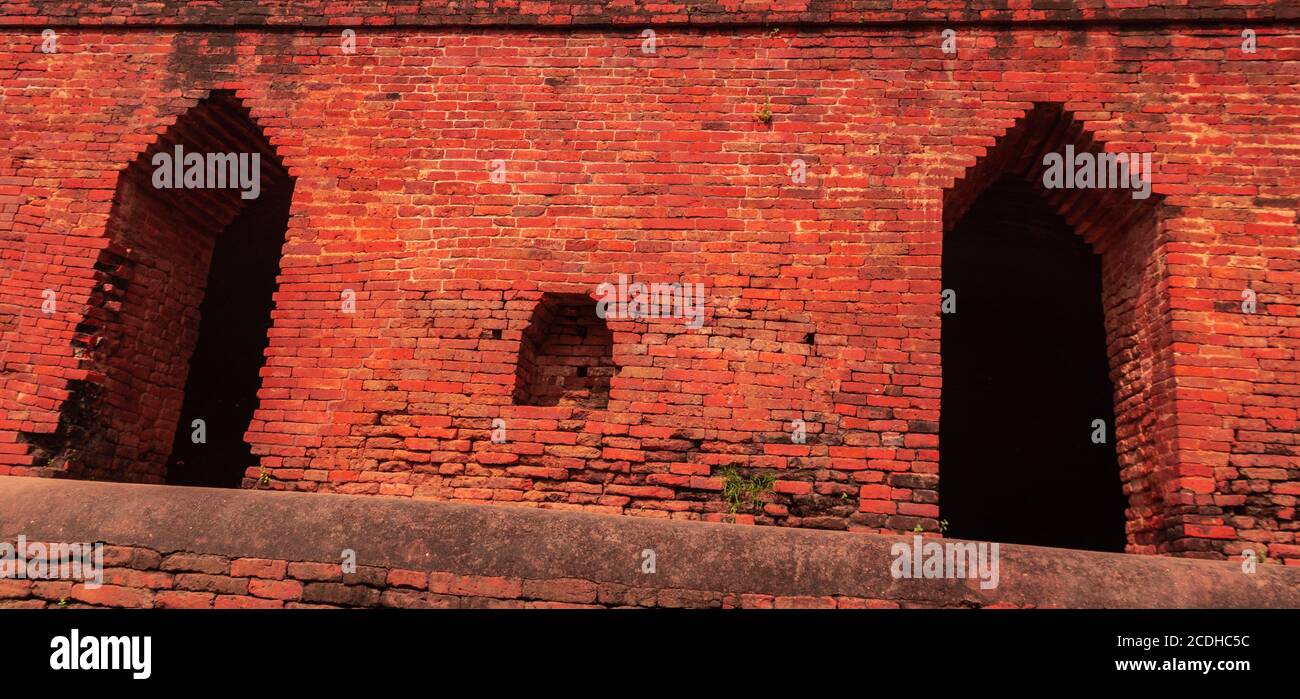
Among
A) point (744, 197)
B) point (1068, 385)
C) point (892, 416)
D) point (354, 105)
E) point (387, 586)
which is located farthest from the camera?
point (1068, 385)

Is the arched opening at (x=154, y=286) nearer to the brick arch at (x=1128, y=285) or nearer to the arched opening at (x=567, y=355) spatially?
the arched opening at (x=567, y=355)

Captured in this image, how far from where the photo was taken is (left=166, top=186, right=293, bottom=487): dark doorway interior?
9172 millimetres

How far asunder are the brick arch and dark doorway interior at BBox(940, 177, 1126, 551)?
2.35 meters

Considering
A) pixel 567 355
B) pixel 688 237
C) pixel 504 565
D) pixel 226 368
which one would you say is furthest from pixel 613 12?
pixel 226 368

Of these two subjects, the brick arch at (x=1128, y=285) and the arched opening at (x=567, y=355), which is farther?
the arched opening at (x=567, y=355)

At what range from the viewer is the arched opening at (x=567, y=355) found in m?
5.41

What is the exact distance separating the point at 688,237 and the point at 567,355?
3.84 feet

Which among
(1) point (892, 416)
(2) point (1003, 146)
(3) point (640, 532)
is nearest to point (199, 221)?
(3) point (640, 532)

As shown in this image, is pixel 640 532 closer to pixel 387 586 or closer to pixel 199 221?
pixel 387 586

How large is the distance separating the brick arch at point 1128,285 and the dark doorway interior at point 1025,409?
7.72 feet

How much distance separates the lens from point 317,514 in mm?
4055

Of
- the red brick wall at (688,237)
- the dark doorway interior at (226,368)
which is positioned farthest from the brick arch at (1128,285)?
the dark doorway interior at (226,368)

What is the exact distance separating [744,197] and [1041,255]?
4094 millimetres

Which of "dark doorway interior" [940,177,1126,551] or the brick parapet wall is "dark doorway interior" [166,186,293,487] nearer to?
the brick parapet wall
